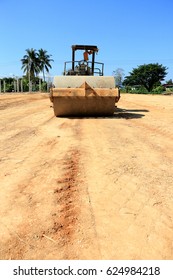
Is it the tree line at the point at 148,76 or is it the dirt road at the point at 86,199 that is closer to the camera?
the dirt road at the point at 86,199

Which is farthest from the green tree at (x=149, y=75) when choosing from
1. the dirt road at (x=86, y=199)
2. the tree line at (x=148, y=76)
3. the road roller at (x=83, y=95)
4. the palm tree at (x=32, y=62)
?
the dirt road at (x=86, y=199)

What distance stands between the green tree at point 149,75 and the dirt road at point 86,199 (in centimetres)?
6781

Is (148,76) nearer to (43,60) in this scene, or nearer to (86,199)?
(43,60)

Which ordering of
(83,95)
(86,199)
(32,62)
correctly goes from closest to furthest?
(86,199) < (83,95) < (32,62)

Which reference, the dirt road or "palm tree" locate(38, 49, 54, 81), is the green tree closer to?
"palm tree" locate(38, 49, 54, 81)

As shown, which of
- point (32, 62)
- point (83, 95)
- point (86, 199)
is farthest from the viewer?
point (32, 62)

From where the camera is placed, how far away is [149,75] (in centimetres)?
7350

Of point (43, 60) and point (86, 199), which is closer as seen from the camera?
point (86, 199)

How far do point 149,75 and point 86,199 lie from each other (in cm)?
7192

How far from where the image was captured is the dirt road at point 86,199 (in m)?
3.08

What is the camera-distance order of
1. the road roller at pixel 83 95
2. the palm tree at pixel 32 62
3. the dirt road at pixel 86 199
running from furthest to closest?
the palm tree at pixel 32 62 < the road roller at pixel 83 95 < the dirt road at pixel 86 199

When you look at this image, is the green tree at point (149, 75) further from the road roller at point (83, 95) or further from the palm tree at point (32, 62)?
the road roller at point (83, 95)

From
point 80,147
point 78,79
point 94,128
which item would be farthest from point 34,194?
point 78,79

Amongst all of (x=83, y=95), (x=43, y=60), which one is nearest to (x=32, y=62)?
(x=43, y=60)
